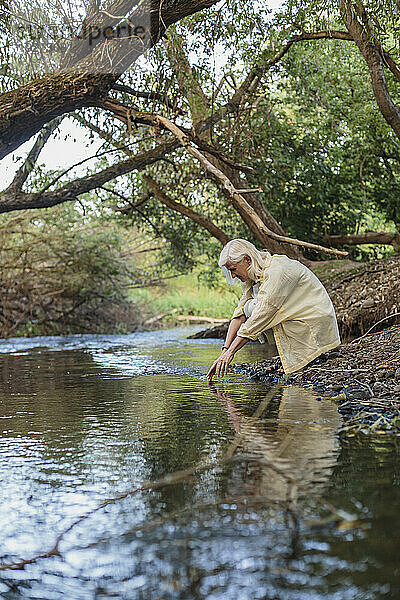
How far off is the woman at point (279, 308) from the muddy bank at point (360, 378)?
19 centimetres

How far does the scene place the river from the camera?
1629mm

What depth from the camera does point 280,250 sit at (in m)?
12.2

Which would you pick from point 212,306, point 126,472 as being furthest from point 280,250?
point 126,472

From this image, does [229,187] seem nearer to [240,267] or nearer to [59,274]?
[240,267]

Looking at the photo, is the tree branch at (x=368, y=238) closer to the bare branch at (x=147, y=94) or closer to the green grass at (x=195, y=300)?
the green grass at (x=195, y=300)

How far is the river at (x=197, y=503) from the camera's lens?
5.34 feet

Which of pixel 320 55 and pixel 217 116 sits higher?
pixel 320 55

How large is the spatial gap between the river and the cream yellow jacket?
95 cm

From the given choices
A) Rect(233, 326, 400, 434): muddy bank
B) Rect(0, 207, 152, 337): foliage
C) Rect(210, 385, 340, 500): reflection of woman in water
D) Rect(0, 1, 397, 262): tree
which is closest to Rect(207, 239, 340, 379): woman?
Rect(233, 326, 400, 434): muddy bank

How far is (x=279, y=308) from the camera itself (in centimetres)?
520

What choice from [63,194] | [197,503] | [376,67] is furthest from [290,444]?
[376,67]

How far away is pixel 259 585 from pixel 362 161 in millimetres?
12982

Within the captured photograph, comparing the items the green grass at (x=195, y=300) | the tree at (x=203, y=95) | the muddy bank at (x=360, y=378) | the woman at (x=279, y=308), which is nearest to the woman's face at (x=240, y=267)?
the woman at (x=279, y=308)

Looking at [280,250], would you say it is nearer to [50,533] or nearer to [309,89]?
[309,89]
